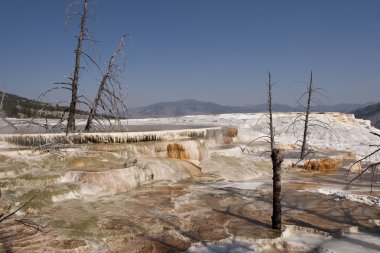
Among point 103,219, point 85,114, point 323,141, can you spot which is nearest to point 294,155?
point 323,141

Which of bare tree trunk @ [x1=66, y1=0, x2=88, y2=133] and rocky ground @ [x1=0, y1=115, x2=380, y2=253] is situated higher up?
bare tree trunk @ [x1=66, y1=0, x2=88, y2=133]

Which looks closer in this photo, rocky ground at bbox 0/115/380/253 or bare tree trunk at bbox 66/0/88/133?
rocky ground at bbox 0/115/380/253

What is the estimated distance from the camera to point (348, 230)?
8.22 meters

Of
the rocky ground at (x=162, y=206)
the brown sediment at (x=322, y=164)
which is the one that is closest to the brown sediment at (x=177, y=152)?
the rocky ground at (x=162, y=206)

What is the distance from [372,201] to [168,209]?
5.95 m

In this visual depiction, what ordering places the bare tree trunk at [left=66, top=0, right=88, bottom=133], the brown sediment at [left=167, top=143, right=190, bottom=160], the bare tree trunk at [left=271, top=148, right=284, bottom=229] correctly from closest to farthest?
the bare tree trunk at [left=271, top=148, right=284, bottom=229] < the bare tree trunk at [left=66, top=0, right=88, bottom=133] < the brown sediment at [left=167, top=143, right=190, bottom=160]

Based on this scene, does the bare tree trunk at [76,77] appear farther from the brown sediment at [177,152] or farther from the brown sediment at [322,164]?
the brown sediment at [322,164]

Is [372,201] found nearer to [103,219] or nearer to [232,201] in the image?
[232,201]

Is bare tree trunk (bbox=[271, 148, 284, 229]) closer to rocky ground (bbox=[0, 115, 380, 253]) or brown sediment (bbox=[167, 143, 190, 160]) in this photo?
rocky ground (bbox=[0, 115, 380, 253])

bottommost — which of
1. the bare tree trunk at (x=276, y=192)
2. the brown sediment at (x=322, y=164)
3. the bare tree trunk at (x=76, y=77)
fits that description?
the brown sediment at (x=322, y=164)

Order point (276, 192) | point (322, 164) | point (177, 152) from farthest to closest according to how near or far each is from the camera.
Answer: point (322, 164) < point (177, 152) < point (276, 192)

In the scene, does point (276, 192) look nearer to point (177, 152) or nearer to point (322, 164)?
point (177, 152)

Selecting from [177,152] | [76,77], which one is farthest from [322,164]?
[76,77]

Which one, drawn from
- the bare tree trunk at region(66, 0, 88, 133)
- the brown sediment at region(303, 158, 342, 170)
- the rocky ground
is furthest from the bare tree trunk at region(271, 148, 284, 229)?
the brown sediment at region(303, 158, 342, 170)
